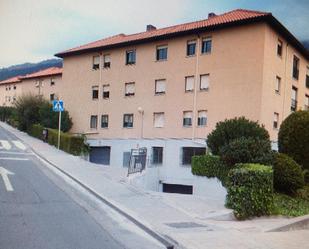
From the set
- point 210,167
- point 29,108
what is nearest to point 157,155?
point 210,167

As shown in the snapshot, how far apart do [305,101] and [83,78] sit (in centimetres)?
1777

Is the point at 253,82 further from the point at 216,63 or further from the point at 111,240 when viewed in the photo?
the point at 111,240

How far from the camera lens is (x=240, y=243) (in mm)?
7449

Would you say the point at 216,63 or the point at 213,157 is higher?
the point at 216,63

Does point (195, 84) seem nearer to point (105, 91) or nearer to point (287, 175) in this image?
point (105, 91)

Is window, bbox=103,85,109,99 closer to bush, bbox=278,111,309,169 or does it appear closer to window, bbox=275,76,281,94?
window, bbox=275,76,281,94

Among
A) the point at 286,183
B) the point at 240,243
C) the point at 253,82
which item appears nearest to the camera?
the point at 240,243

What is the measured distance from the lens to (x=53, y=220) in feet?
28.8

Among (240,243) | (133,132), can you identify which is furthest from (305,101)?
(240,243)

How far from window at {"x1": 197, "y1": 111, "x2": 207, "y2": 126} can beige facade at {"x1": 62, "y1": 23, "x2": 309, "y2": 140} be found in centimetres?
20

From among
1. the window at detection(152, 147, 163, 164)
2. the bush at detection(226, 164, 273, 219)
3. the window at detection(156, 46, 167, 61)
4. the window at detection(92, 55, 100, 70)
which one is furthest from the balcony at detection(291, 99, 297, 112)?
the bush at detection(226, 164, 273, 219)

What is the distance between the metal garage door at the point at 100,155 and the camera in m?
34.3

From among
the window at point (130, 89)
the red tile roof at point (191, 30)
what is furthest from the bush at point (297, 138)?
the window at point (130, 89)

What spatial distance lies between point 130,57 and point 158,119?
5.76 m
